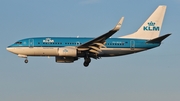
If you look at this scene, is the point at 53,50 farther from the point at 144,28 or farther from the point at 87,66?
the point at 144,28

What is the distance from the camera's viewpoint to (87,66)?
65312mm

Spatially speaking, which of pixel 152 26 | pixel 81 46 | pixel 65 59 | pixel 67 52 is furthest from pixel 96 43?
pixel 152 26

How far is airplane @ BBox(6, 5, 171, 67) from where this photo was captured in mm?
62656

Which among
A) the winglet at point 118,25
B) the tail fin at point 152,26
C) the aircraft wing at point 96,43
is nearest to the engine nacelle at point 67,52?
the aircraft wing at point 96,43

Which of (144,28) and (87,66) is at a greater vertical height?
(144,28)

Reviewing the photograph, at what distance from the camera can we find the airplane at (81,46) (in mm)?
62656

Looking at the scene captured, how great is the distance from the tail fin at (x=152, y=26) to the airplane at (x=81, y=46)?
43 centimetres

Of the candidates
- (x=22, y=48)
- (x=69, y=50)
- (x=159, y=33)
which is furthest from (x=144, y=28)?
(x=22, y=48)

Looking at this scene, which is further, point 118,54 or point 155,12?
point 155,12

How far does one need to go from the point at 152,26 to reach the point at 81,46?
1203cm

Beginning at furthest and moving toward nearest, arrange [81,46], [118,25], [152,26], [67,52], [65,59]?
[152,26]
[65,59]
[81,46]
[67,52]
[118,25]

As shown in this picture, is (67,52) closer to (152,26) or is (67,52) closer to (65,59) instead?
(65,59)

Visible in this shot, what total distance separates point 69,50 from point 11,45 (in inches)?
312

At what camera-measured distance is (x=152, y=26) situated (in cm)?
6975
